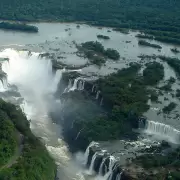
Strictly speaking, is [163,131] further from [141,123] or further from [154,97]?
Result: [154,97]

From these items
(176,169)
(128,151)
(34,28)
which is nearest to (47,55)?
(34,28)

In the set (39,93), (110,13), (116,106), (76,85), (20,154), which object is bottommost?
(20,154)

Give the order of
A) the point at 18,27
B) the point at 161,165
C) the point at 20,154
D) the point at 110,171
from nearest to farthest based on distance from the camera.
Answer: the point at 20,154 → the point at 161,165 → the point at 110,171 → the point at 18,27

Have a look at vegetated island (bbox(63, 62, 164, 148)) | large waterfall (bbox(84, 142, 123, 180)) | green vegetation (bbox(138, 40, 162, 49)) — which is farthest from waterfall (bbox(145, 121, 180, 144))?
green vegetation (bbox(138, 40, 162, 49))

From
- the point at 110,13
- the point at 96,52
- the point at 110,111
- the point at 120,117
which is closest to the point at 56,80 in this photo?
the point at 96,52

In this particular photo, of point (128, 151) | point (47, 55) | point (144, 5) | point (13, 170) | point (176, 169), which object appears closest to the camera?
point (13, 170)

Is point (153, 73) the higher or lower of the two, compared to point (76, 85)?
higher

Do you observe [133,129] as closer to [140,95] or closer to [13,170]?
[140,95]

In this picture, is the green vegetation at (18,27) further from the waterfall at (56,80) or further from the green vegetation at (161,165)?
the green vegetation at (161,165)
